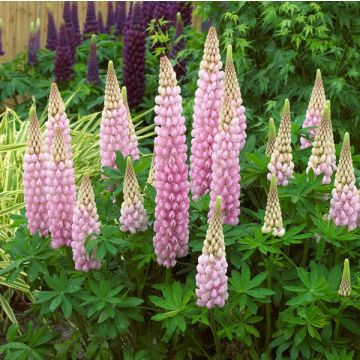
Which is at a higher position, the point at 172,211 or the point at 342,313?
the point at 172,211

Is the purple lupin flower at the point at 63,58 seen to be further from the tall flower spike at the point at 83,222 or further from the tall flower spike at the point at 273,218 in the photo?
the tall flower spike at the point at 273,218

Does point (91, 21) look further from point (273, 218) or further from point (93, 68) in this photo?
point (273, 218)

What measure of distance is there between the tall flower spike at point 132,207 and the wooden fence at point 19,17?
7966mm

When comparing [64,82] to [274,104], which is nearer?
[274,104]

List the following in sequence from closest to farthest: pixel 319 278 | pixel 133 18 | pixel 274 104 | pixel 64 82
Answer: pixel 319 278, pixel 274 104, pixel 133 18, pixel 64 82

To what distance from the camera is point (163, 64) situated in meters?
3.16

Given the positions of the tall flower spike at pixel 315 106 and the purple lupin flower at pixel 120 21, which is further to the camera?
the purple lupin flower at pixel 120 21

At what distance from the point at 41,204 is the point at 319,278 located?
1186 millimetres

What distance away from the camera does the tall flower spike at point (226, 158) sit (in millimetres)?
3189

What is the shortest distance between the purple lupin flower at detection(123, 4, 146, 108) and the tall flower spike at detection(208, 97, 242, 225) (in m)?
3.74

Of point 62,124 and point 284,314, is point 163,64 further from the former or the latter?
point 284,314

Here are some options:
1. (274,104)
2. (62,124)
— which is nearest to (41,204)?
(62,124)

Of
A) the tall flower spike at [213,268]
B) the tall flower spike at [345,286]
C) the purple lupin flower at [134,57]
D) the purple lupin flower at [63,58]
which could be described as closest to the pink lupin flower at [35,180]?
the tall flower spike at [213,268]

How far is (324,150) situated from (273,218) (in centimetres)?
44
